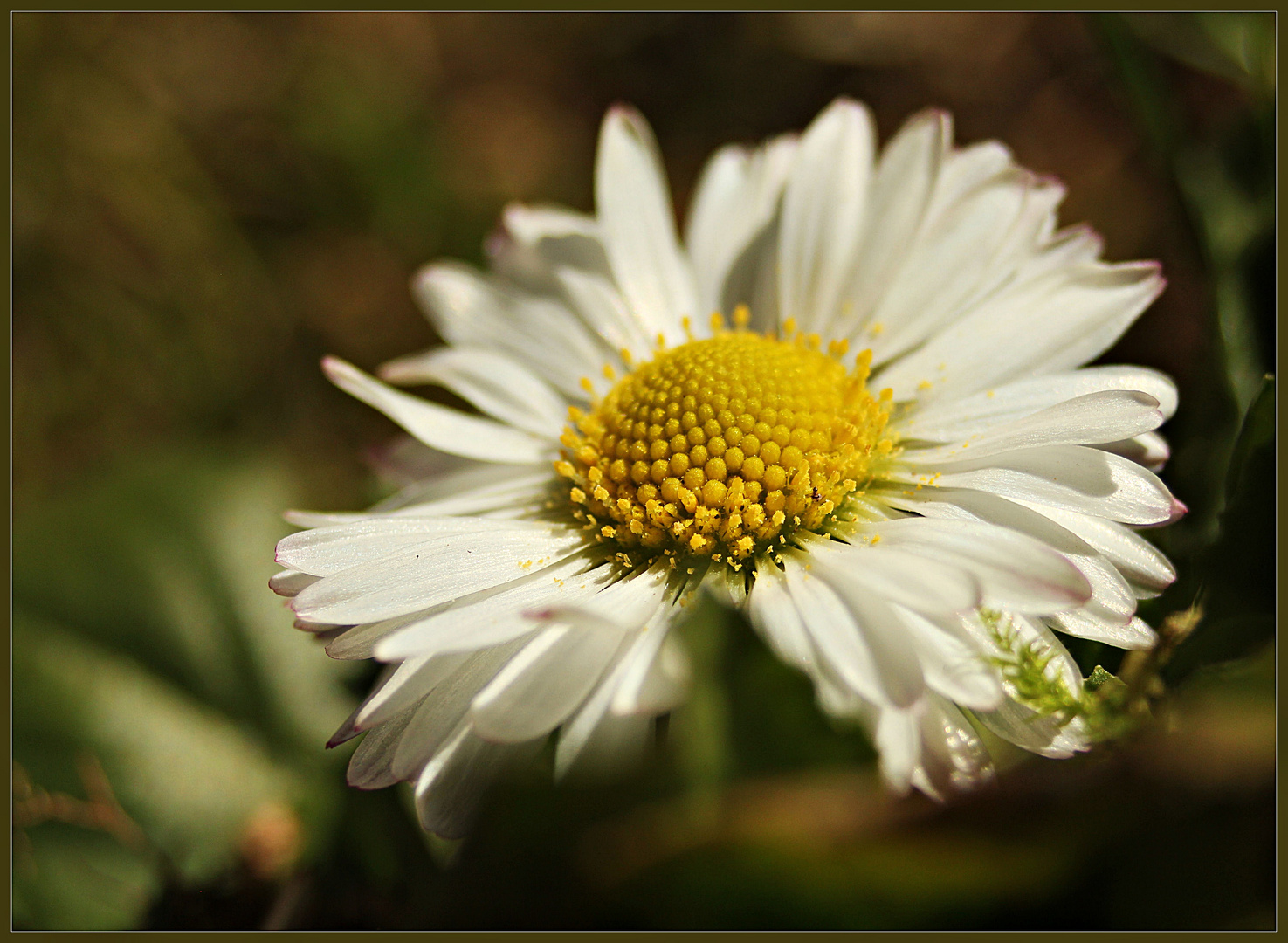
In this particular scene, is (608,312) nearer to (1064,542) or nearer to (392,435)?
(1064,542)

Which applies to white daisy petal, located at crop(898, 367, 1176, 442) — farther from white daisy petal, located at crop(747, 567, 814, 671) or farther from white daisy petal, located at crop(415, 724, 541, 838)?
white daisy petal, located at crop(415, 724, 541, 838)

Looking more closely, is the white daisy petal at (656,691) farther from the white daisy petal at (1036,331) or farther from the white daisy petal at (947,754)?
the white daisy petal at (1036,331)

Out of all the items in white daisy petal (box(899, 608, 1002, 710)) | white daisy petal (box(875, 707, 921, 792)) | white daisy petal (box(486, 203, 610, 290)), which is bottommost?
white daisy petal (box(875, 707, 921, 792))

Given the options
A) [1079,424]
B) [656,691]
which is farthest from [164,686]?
[1079,424]

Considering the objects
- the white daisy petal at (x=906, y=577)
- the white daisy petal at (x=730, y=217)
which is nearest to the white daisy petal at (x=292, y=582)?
the white daisy petal at (x=906, y=577)

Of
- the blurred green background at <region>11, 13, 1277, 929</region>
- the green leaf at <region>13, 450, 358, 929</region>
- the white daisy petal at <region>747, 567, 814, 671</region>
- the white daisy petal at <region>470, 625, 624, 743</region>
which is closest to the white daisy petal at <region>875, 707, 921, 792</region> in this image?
the white daisy petal at <region>747, 567, 814, 671</region>

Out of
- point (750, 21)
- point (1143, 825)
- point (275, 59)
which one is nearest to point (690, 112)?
point (750, 21)
